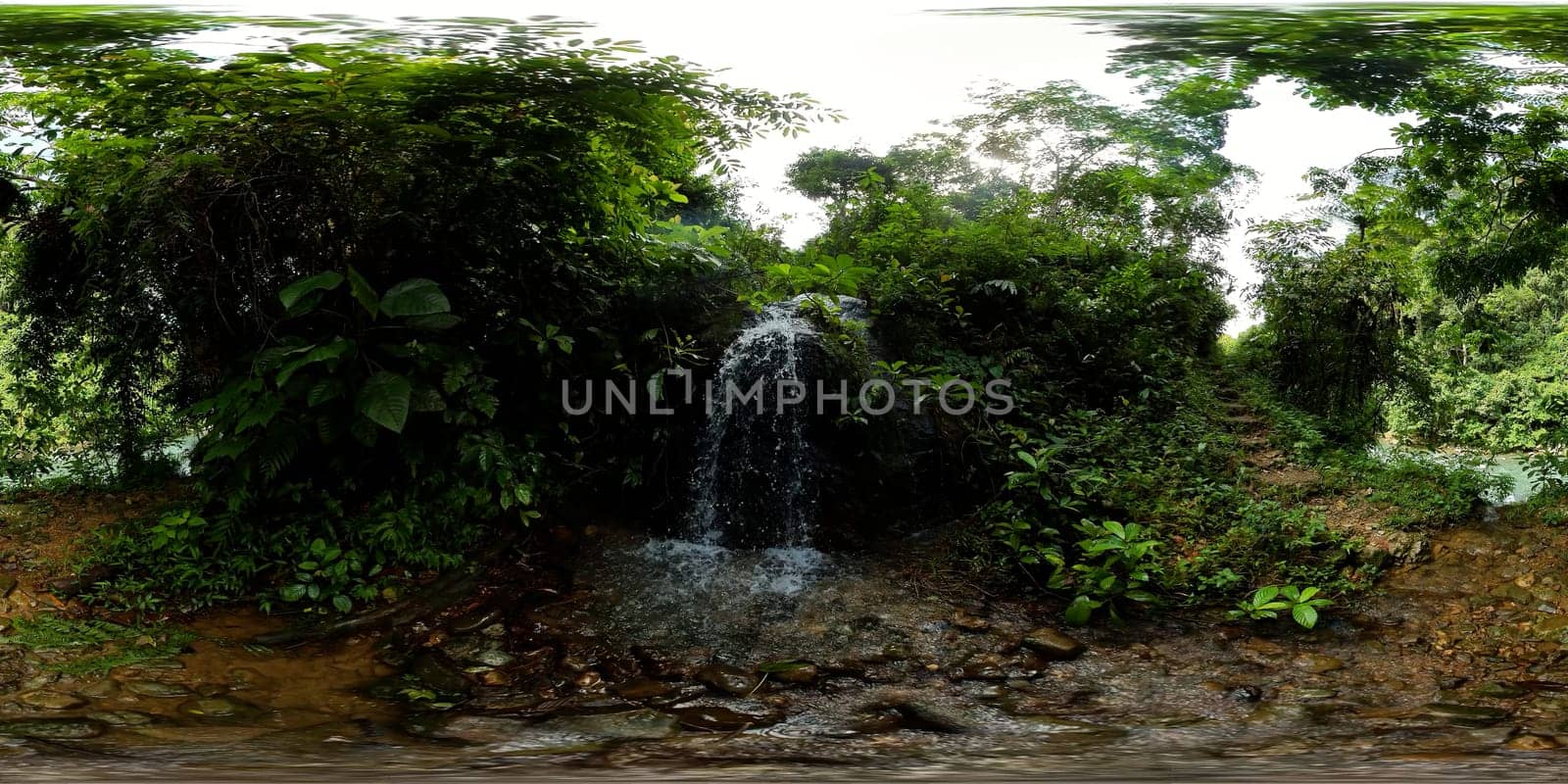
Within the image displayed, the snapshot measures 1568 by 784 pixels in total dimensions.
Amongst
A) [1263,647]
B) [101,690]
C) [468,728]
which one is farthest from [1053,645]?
[101,690]

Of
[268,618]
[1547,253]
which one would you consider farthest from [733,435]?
[1547,253]

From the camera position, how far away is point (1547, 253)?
2762 mm

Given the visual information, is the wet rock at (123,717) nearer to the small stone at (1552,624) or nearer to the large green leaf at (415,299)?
the large green leaf at (415,299)

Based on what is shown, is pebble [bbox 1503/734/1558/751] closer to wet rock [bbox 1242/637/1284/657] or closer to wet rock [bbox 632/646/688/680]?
wet rock [bbox 1242/637/1284/657]

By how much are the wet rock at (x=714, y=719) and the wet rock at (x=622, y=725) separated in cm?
4

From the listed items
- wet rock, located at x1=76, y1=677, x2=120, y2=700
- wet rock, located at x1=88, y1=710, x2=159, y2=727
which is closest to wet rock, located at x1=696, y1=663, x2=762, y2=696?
wet rock, located at x1=88, y1=710, x2=159, y2=727

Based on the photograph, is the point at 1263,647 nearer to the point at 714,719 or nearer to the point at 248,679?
the point at 714,719

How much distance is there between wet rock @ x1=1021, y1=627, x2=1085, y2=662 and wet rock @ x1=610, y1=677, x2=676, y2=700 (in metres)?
1.26

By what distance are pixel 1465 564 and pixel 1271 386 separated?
1.39 metres

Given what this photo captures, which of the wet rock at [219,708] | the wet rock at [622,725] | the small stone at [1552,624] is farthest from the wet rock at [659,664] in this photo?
the small stone at [1552,624]

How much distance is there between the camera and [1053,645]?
2.49 m

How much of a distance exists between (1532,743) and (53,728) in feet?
9.33

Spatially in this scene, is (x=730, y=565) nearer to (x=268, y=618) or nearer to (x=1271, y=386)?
(x=268, y=618)

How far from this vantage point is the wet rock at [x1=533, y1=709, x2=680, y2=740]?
1496 mm
